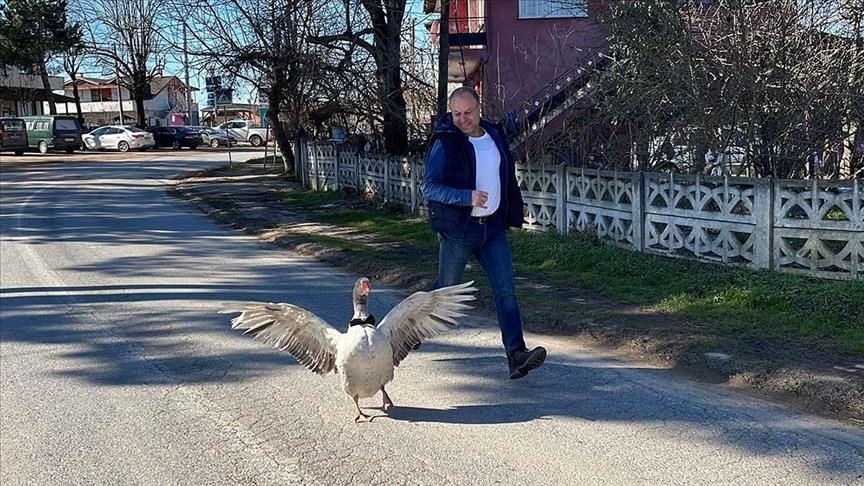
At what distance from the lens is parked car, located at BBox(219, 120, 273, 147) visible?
5616 cm

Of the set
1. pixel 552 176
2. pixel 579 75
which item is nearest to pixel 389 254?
pixel 552 176

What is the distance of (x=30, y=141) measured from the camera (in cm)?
4681

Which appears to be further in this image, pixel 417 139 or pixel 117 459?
pixel 417 139

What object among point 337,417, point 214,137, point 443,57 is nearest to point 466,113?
point 337,417

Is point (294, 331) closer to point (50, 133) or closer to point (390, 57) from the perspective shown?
point (390, 57)

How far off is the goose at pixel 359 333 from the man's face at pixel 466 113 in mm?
1069

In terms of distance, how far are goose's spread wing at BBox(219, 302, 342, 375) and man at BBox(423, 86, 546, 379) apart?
41.6 inches

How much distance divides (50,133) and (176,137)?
799 cm

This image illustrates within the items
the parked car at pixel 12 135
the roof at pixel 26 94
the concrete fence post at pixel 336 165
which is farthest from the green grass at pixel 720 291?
the roof at pixel 26 94

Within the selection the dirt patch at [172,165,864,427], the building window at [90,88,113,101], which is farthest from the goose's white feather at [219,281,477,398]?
the building window at [90,88,113,101]

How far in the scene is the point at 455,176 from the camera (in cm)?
566

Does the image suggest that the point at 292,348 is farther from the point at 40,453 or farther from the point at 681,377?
the point at 681,377

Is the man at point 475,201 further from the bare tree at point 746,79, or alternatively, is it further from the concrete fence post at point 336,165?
the concrete fence post at point 336,165

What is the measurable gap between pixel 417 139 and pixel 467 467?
14568 millimetres
